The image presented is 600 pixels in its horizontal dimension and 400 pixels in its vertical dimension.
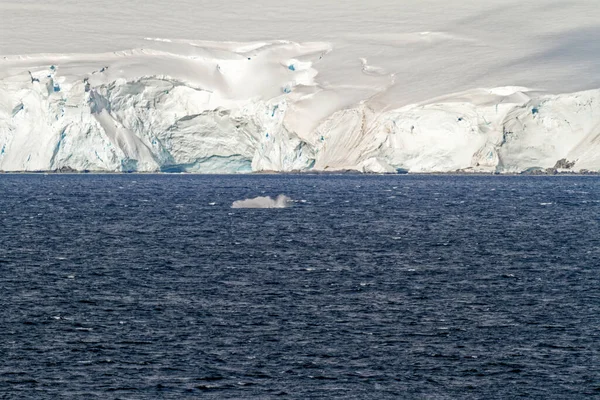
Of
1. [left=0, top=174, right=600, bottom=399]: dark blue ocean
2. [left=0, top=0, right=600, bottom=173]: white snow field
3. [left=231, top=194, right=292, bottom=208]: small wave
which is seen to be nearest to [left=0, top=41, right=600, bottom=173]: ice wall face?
[left=0, top=0, right=600, bottom=173]: white snow field

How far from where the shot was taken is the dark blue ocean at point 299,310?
63.2ft

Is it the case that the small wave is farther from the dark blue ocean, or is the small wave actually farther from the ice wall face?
the ice wall face

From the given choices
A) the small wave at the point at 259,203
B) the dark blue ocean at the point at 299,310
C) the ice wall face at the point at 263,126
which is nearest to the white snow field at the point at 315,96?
the ice wall face at the point at 263,126

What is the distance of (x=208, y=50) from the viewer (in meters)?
115

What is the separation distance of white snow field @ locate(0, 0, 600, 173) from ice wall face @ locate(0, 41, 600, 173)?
0.49 feet

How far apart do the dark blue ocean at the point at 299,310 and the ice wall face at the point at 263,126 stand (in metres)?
42.3

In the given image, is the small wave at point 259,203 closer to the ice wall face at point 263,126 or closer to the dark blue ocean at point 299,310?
the dark blue ocean at point 299,310

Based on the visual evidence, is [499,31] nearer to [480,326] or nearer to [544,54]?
[544,54]

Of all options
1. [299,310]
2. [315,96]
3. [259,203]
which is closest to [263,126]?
[315,96]

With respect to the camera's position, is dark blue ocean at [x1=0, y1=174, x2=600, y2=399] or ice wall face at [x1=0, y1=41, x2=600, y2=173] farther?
ice wall face at [x1=0, y1=41, x2=600, y2=173]

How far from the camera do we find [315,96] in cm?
10206

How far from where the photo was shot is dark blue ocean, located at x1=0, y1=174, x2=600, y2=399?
19250 millimetres

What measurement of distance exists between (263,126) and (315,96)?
8742 mm

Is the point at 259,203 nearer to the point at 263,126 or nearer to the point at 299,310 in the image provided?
the point at 299,310
